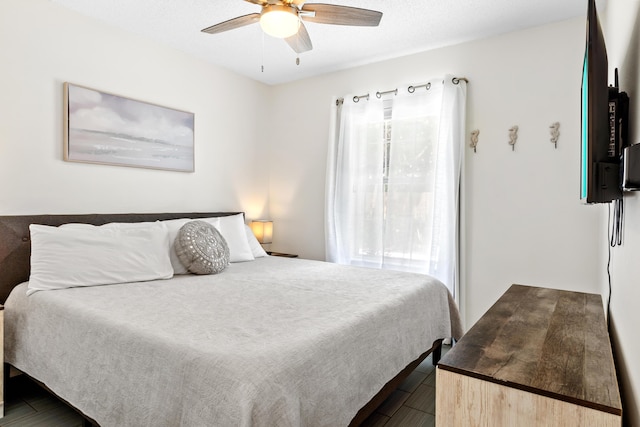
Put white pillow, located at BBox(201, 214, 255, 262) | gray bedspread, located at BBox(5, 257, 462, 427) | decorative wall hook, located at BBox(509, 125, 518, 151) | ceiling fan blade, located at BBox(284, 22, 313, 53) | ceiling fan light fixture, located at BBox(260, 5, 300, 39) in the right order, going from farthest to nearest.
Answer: white pillow, located at BBox(201, 214, 255, 262) < decorative wall hook, located at BBox(509, 125, 518, 151) < ceiling fan blade, located at BBox(284, 22, 313, 53) < ceiling fan light fixture, located at BBox(260, 5, 300, 39) < gray bedspread, located at BBox(5, 257, 462, 427)

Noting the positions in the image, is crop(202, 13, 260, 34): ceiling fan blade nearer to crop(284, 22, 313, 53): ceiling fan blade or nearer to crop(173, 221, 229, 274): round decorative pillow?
crop(284, 22, 313, 53): ceiling fan blade

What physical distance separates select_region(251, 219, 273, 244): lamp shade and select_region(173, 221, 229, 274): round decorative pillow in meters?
1.26

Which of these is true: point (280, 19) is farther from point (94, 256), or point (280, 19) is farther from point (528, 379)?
point (528, 379)

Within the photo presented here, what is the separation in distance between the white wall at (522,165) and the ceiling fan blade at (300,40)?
1410mm

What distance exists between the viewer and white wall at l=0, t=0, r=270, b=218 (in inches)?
100

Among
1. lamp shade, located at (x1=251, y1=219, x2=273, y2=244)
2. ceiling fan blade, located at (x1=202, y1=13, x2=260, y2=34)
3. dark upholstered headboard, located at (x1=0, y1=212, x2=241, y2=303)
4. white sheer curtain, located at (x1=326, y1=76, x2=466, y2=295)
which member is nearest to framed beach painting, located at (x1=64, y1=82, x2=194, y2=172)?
dark upholstered headboard, located at (x1=0, y1=212, x2=241, y2=303)

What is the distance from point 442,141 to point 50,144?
3076mm

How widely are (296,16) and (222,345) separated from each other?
1.75 metres

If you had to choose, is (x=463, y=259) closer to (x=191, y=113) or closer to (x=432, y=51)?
(x=432, y=51)

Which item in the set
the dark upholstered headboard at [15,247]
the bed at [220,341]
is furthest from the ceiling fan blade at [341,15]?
the dark upholstered headboard at [15,247]

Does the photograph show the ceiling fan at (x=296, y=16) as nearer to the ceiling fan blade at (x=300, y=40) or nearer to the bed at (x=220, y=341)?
the ceiling fan blade at (x=300, y=40)

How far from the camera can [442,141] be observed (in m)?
3.32

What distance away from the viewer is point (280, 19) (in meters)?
2.08

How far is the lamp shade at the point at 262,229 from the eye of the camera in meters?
4.25
